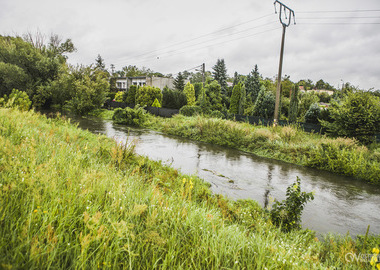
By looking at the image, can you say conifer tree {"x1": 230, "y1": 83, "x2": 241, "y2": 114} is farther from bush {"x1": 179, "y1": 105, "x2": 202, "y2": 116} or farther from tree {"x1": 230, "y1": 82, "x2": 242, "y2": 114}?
bush {"x1": 179, "y1": 105, "x2": 202, "y2": 116}

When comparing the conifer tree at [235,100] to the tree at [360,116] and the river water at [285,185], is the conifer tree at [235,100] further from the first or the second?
the river water at [285,185]

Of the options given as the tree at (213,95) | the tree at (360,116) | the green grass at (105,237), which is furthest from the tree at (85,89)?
the green grass at (105,237)

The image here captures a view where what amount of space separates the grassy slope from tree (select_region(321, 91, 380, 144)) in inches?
33.4

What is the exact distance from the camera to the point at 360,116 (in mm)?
11242

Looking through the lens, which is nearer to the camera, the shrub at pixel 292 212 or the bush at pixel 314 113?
the shrub at pixel 292 212

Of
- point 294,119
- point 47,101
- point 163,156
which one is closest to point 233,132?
point 163,156

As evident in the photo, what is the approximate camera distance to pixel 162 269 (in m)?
1.74

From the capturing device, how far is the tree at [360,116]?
36.5ft

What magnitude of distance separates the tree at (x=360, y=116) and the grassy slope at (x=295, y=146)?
0.85 meters

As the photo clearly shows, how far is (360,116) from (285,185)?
7.53 meters

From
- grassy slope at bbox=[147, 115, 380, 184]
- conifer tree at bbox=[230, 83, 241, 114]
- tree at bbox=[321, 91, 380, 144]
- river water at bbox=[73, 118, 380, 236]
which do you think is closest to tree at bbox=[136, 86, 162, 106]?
conifer tree at bbox=[230, 83, 241, 114]

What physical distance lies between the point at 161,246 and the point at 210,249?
17.4 inches

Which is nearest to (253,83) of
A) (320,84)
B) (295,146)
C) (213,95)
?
(213,95)

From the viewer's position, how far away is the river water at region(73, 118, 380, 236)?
15.8 feet
